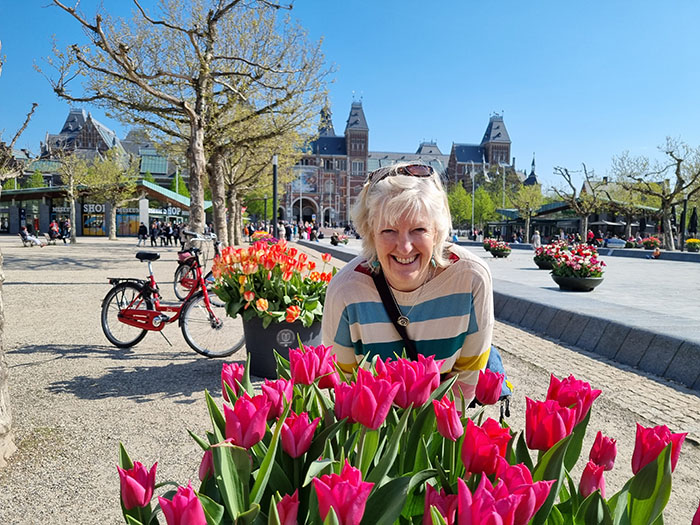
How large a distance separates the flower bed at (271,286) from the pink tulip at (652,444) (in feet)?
11.8

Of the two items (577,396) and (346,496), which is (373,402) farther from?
(577,396)

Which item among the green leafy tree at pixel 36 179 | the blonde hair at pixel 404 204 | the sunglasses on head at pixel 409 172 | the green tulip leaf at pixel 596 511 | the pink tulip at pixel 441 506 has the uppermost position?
the green leafy tree at pixel 36 179

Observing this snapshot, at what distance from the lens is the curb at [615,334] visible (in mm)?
4719

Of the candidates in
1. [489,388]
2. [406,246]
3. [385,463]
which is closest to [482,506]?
[385,463]

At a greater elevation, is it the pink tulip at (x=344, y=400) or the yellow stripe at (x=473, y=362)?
the pink tulip at (x=344, y=400)

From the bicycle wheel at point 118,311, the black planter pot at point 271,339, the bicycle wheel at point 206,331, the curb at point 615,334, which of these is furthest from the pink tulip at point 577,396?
the bicycle wheel at point 118,311

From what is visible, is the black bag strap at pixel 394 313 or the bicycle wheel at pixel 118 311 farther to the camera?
the bicycle wheel at pixel 118 311

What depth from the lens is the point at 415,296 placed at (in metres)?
2.09

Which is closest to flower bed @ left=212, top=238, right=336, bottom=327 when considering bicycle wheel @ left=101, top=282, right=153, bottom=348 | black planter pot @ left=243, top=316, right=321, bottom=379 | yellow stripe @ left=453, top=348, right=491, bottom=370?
black planter pot @ left=243, top=316, right=321, bottom=379

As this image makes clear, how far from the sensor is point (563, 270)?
10242mm

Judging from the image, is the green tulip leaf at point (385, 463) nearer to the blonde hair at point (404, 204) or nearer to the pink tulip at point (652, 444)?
the pink tulip at point (652, 444)

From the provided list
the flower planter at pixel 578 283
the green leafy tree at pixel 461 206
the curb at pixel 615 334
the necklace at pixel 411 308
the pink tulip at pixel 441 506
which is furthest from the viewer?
the green leafy tree at pixel 461 206

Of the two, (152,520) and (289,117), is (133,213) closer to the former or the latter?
(289,117)

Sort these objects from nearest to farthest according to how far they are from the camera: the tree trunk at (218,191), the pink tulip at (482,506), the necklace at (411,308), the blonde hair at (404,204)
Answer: the pink tulip at (482,506) < the blonde hair at (404,204) < the necklace at (411,308) < the tree trunk at (218,191)
